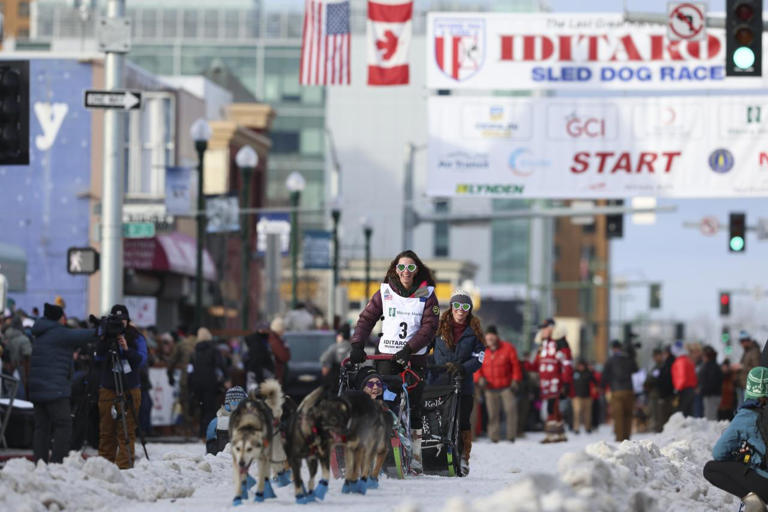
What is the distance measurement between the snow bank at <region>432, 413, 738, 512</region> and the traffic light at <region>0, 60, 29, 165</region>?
7976mm

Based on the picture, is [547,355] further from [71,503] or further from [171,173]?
[71,503]

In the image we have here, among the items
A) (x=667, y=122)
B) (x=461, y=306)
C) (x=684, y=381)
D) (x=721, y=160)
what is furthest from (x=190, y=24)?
(x=461, y=306)

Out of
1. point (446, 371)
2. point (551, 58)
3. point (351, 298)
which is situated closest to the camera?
point (446, 371)

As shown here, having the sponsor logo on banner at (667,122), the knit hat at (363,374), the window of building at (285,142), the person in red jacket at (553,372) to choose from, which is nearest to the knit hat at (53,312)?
the knit hat at (363,374)

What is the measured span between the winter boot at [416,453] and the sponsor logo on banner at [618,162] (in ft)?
58.0

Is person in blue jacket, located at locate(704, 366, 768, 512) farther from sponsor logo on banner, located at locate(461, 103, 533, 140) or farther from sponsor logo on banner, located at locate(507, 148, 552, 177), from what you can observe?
sponsor logo on banner, located at locate(461, 103, 533, 140)

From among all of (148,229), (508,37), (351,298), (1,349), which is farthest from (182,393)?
(351,298)

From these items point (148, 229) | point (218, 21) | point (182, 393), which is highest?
point (218, 21)

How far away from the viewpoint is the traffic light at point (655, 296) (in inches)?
2835

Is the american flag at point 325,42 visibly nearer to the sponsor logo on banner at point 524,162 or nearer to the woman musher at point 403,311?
the sponsor logo on banner at point 524,162

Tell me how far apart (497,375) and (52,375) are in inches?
456

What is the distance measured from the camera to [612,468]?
1177 cm

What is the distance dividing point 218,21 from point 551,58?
79901 millimetres

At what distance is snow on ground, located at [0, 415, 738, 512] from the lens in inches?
371
